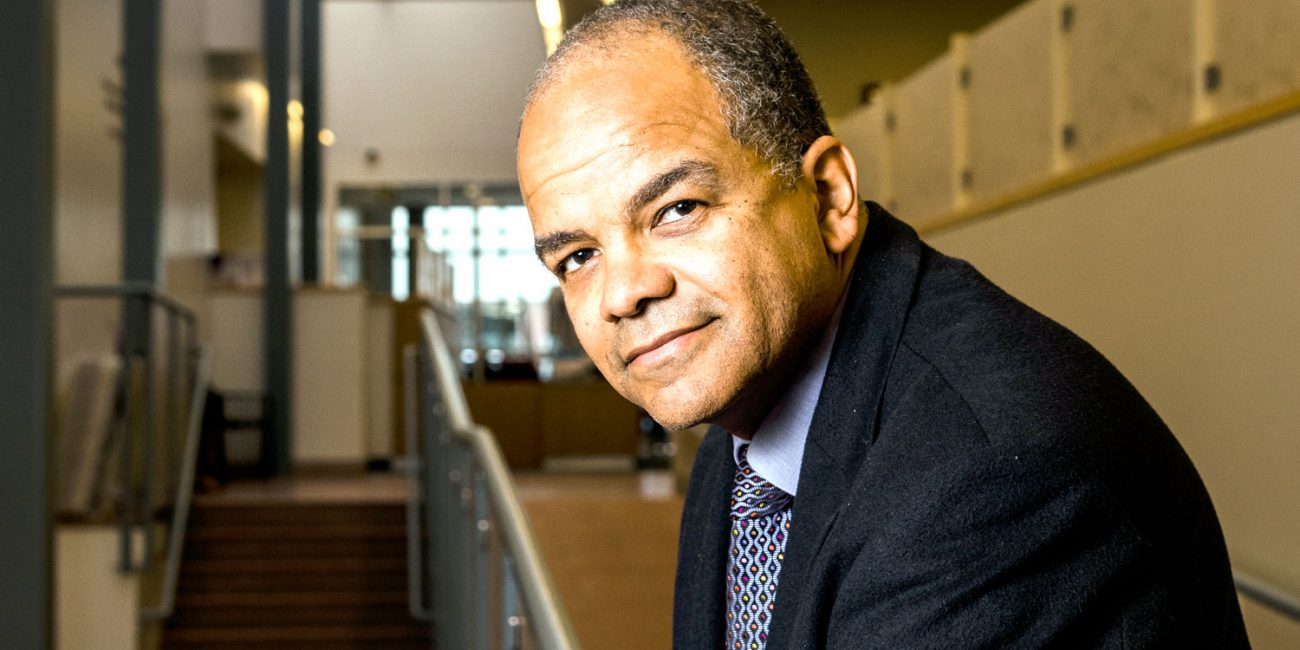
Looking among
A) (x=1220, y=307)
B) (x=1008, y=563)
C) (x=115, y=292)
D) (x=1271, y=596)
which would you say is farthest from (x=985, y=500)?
(x=115, y=292)

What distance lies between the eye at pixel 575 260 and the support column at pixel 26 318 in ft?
9.59

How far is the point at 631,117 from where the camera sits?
40.0 inches

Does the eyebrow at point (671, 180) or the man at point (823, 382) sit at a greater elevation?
the eyebrow at point (671, 180)

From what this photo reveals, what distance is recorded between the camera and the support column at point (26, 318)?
3.54 metres

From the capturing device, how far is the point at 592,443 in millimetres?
10797

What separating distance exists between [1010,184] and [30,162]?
382 centimetres

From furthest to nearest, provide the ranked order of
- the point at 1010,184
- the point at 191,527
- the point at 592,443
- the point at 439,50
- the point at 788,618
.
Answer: the point at 439,50, the point at 592,443, the point at 191,527, the point at 1010,184, the point at 788,618

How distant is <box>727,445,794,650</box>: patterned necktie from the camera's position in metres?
1.14

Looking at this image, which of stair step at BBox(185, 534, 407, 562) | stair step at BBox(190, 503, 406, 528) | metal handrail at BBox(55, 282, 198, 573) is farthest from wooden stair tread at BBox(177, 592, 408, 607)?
metal handrail at BBox(55, 282, 198, 573)

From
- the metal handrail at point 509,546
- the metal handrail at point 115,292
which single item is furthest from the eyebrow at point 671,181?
the metal handrail at point 115,292

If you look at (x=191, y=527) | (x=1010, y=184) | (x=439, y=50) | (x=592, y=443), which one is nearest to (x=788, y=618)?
(x=1010, y=184)

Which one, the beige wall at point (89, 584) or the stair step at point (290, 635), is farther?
the stair step at point (290, 635)

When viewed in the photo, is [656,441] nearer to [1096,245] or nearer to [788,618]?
[1096,245]

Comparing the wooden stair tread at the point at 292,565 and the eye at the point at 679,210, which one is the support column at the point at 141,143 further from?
the eye at the point at 679,210
